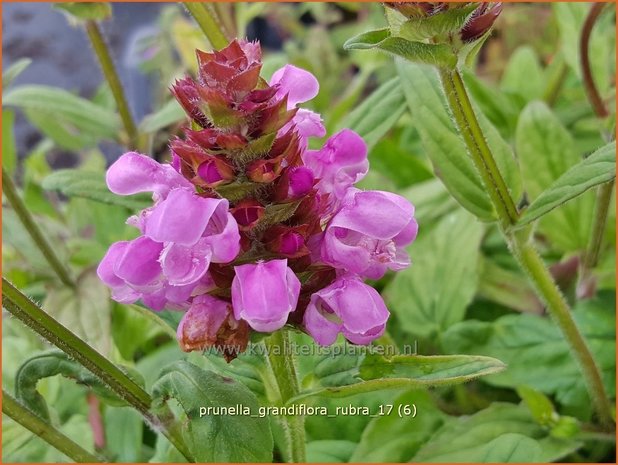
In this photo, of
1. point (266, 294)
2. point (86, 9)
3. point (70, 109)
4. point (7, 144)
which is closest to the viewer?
point (266, 294)

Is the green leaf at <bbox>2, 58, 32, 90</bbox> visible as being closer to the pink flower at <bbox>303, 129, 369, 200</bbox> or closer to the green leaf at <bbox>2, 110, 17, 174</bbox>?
the green leaf at <bbox>2, 110, 17, 174</bbox>

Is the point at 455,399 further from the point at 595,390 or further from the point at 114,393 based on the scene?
the point at 114,393

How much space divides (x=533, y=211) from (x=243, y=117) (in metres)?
0.23

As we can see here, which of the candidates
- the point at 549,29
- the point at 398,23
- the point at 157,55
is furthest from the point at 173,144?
the point at 549,29

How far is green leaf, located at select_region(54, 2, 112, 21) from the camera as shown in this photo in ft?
2.41

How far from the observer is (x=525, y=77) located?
3.37 feet

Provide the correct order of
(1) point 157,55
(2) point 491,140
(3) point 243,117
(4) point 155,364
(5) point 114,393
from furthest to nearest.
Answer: (1) point 157,55 → (4) point 155,364 → (2) point 491,140 → (5) point 114,393 → (3) point 243,117

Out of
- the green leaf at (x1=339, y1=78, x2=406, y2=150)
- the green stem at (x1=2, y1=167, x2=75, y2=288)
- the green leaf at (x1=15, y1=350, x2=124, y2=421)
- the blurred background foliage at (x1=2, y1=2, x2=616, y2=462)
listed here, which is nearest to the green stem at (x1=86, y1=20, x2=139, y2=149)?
the blurred background foliage at (x1=2, y1=2, x2=616, y2=462)

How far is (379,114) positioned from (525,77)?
44 centimetres

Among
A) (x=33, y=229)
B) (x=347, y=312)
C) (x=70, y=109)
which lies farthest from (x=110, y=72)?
(x=347, y=312)

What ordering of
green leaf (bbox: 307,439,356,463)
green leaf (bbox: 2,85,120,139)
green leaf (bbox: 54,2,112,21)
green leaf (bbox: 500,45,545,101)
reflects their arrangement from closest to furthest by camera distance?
1. green leaf (bbox: 307,439,356,463)
2. green leaf (bbox: 54,2,112,21)
3. green leaf (bbox: 2,85,120,139)
4. green leaf (bbox: 500,45,545,101)

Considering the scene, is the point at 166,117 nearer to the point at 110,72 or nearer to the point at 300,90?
the point at 110,72

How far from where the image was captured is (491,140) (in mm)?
600

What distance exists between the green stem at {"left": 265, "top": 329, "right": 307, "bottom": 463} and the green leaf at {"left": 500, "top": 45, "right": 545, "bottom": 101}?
2.13ft
